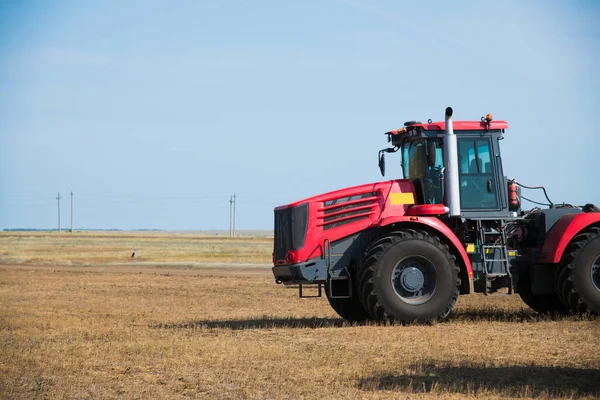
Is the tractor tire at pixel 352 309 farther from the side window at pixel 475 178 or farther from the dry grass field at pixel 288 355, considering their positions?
the side window at pixel 475 178

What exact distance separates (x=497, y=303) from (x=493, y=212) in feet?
18.9

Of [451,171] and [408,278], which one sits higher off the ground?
[451,171]

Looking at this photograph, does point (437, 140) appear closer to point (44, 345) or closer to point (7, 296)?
point (44, 345)

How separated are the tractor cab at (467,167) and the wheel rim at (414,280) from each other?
1282mm

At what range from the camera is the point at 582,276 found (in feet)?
53.8

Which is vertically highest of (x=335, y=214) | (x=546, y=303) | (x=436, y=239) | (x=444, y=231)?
(x=335, y=214)

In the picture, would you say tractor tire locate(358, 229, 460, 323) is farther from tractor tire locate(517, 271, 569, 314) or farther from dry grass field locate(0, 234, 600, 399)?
tractor tire locate(517, 271, 569, 314)

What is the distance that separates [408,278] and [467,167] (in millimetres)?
2434

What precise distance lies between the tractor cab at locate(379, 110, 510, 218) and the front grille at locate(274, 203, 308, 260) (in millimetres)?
2322

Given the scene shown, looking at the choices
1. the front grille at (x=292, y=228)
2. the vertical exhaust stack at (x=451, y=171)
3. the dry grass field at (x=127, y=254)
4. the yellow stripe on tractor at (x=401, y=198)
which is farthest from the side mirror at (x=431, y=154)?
the dry grass field at (x=127, y=254)

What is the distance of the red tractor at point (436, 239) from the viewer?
1590cm

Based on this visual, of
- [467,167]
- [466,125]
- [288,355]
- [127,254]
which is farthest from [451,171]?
[127,254]

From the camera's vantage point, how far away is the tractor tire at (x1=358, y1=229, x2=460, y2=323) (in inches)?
619

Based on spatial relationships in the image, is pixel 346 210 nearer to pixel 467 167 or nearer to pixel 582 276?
pixel 467 167
